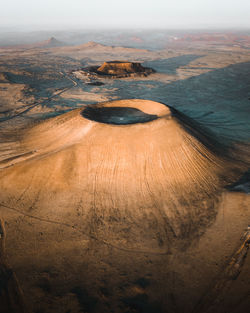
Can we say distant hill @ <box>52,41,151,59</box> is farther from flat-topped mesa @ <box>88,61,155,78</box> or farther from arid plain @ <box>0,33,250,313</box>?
arid plain @ <box>0,33,250,313</box>

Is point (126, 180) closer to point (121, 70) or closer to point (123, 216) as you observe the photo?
point (123, 216)

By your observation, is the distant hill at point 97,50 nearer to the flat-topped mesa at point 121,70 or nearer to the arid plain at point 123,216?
the flat-topped mesa at point 121,70

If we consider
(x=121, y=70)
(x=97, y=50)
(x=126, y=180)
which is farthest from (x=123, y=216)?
(x=97, y=50)

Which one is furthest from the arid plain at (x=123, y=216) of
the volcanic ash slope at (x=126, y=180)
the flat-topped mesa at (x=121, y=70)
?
the flat-topped mesa at (x=121, y=70)

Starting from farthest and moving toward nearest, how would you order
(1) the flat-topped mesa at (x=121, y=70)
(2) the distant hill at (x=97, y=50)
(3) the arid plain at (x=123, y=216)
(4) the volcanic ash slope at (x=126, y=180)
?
(2) the distant hill at (x=97, y=50) → (1) the flat-topped mesa at (x=121, y=70) → (4) the volcanic ash slope at (x=126, y=180) → (3) the arid plain at (x=123, y=216)

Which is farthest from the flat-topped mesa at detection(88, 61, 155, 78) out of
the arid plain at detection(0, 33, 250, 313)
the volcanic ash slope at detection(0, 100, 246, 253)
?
the volcanic ash slope at detection(0, 100, 246, 253)
